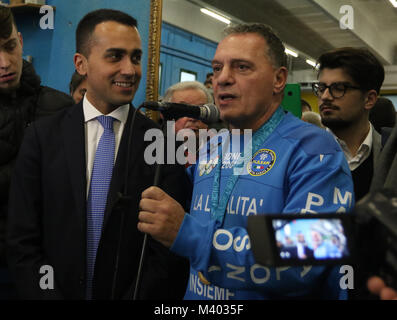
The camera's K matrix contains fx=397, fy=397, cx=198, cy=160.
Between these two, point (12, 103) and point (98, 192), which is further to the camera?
point (12, 103)

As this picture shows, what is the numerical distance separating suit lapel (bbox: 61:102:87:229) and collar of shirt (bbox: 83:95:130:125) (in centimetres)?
2

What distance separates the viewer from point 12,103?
145cm

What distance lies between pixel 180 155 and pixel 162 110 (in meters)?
0.33

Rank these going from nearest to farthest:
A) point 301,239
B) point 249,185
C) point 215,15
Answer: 1. point 301,239
2. point 249,185
3. point 215,15

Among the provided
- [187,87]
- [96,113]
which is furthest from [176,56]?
[96,113]

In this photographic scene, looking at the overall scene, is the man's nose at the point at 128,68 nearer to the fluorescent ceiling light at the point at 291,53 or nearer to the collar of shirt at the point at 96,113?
the collar of shirt at the point at 96,113

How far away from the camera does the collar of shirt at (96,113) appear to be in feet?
4.25

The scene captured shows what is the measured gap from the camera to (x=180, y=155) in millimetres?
1376

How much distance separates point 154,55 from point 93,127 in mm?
1045

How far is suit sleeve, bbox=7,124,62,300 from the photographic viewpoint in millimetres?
1146

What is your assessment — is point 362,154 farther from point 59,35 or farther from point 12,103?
point 59,35

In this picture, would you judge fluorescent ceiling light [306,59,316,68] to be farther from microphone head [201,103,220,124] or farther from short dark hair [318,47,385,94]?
microphone head [201,103,220,124]

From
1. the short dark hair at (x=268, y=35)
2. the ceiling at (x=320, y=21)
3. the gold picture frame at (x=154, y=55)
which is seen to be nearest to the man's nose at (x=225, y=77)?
the short dark hair at (x=268, y=35)
